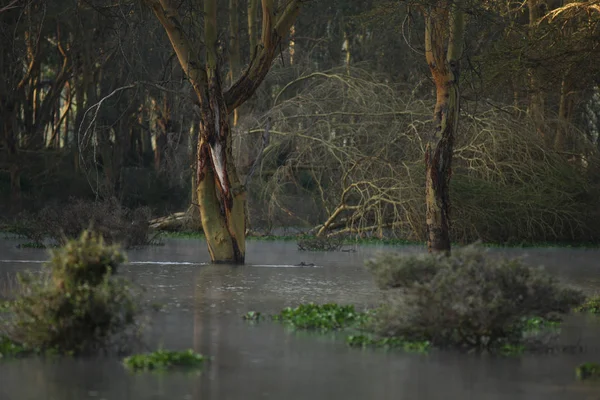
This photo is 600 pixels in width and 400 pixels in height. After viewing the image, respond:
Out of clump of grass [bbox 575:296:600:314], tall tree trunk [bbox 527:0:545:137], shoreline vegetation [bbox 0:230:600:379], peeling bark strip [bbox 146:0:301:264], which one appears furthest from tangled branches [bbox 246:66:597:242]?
shoreline vegetation [bbox 0:230:600:379]

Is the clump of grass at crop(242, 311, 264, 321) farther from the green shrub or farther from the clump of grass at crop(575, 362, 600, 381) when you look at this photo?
the green shrub

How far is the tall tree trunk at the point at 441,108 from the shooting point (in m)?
22.8

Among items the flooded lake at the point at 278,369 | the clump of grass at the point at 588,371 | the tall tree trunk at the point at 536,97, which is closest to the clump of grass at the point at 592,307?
the flooded lake at the point at 278,369

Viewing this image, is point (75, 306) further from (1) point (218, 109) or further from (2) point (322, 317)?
(1) point (218, 109)

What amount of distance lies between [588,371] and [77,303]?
14.1 ft

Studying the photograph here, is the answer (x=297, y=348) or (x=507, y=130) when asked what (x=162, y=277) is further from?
(x=507, y=130)

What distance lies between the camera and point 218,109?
22.7 m

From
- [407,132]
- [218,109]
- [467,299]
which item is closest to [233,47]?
[407,132]

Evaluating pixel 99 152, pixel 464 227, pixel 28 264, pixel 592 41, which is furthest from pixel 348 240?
pixel 99 152

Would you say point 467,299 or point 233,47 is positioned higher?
point 233,47

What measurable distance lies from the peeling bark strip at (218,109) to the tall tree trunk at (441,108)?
2.77 m

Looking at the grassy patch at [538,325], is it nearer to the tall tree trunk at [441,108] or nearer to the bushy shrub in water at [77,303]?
the bushy shrub in water at [77,303]

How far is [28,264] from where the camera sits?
74.8ft

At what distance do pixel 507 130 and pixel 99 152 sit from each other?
62.1 ft
